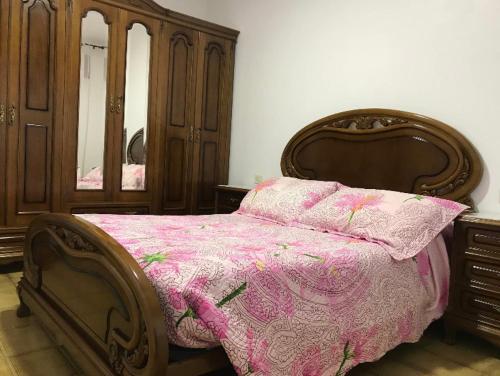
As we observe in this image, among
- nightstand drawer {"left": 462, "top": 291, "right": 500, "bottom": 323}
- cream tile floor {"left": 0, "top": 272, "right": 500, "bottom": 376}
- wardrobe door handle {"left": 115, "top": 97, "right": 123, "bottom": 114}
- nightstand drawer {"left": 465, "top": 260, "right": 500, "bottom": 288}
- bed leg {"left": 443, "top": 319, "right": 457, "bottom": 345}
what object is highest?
wardrobe door handle {"left": 115, "top": 97, "right": 123, "bottom": 114}

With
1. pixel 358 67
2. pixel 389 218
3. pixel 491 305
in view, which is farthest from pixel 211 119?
pixel 491 305

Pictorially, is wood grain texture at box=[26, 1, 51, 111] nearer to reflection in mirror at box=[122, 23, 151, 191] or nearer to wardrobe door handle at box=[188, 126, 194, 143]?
reflection in mirror at box=[122, 23, 151, 191]

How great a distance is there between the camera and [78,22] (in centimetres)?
307

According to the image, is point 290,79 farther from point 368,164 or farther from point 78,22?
point 78,22

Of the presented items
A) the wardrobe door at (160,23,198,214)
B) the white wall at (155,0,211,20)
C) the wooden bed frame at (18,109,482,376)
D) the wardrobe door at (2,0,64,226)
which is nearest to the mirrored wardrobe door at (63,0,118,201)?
the wardrobe door at (2,0,64,226)

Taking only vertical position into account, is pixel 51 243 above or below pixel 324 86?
below

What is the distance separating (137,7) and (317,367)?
3064 millimetres

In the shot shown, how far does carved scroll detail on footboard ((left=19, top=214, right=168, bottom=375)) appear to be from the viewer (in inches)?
46.1

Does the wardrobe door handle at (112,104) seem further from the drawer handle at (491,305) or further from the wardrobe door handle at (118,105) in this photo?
the drawer handle at (491,305)

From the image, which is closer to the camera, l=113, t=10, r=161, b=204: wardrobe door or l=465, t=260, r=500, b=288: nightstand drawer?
l=465, t=260, r=500, b=288: nightstand drawer

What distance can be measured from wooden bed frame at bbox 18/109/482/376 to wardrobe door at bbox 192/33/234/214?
0.81 m

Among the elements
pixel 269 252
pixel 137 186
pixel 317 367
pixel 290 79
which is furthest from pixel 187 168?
pixel 317 367

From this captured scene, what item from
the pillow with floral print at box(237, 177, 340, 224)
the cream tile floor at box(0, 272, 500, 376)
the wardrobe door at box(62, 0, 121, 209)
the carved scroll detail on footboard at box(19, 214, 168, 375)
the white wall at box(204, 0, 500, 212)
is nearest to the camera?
the carved scroll detail on footboard at box(19, 214, 168, 375)

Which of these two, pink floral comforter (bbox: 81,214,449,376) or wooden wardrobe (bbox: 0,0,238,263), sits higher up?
wooden wardrobe (bbox: 0,0,238,263)
